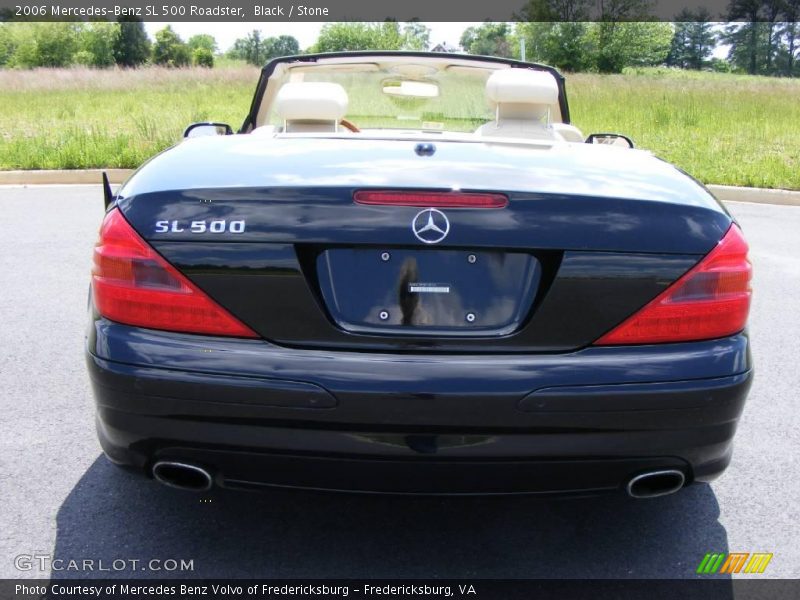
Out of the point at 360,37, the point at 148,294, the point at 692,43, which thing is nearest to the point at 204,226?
the point at 148,294

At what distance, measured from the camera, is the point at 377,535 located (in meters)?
2.86

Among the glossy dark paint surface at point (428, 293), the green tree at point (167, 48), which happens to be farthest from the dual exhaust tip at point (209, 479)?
the green tree at point (167, 48)

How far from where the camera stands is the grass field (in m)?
12.5

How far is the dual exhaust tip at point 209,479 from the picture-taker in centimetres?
237

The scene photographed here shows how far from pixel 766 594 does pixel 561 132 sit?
228cm

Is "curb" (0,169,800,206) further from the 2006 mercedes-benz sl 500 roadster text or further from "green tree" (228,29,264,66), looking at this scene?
"green tree" (228,29,264,66)

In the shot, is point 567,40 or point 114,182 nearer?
point 114,182

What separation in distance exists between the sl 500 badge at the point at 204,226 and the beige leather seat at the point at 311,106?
1.32 m

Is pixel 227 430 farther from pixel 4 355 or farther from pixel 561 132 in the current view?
pixel 4 355

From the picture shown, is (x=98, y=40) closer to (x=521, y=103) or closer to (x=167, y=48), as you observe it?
(x=167, y=48)

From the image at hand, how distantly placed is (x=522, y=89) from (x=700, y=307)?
162cm

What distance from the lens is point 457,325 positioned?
2275 millimetres

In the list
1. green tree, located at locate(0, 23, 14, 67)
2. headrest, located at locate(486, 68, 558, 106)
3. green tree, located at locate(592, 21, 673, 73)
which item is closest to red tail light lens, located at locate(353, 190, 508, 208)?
headrest, located at locate(486, 68, 558, 106)

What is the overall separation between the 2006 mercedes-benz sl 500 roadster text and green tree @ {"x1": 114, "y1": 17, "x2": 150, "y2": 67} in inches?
3493
